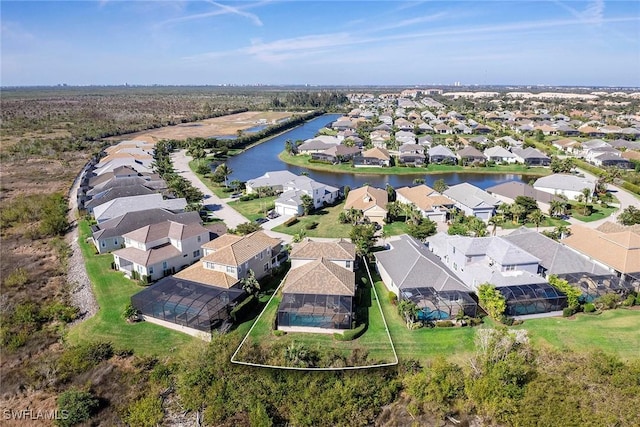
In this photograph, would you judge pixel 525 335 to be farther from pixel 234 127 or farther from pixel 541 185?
pixel 234 127

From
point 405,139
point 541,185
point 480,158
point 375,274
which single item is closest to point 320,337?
point 375,274

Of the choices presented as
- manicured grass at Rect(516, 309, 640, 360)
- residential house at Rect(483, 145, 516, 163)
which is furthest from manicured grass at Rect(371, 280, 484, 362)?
residential house at Rect(483, 145, 516, 163)

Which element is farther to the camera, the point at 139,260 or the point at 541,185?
the point at 541,185

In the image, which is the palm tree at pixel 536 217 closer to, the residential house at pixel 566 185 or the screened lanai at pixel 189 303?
the residential house at pixel 566 185

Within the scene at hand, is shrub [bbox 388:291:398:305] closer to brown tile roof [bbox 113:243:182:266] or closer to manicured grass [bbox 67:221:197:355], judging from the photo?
manicured grass [bbox 67:221:197:355]

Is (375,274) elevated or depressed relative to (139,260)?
depressed

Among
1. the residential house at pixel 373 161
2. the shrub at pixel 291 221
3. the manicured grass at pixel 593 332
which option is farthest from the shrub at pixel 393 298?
the residential house at pixel 373 161

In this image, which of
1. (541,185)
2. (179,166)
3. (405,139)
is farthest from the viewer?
(405,139)

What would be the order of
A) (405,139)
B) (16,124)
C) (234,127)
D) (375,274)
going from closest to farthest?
(375,274) → (405,139) → (16,124) → (234,127)
